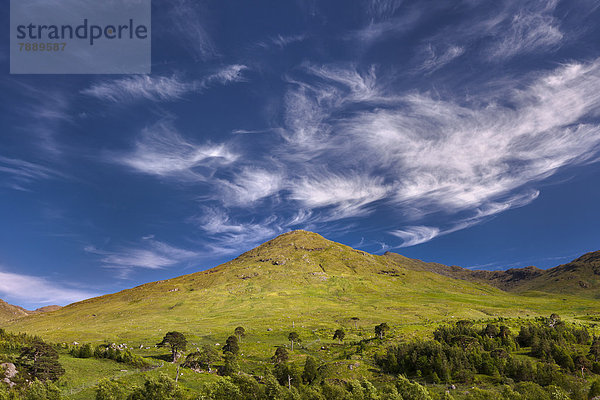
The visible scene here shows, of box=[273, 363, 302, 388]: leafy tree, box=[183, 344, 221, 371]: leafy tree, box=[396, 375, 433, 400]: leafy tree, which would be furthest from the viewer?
box=[183, 344, 221, 371]: leafy tree

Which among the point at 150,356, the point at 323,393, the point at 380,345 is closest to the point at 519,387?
the point at 323,393

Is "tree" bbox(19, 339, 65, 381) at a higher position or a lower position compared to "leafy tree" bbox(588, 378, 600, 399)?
higher

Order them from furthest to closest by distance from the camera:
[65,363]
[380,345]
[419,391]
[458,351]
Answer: [380,345] → [458,351] → [65,363] → [419,391]

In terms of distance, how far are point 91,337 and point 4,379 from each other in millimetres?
120132

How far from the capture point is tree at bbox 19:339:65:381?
244 ft

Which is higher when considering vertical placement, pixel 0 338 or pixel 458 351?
pixel 0 338

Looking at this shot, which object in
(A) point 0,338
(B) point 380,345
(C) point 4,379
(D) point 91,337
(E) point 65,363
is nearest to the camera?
(C) point 4,379

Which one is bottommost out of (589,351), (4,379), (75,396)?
(589,351)

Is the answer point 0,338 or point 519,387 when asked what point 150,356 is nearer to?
point 0,338

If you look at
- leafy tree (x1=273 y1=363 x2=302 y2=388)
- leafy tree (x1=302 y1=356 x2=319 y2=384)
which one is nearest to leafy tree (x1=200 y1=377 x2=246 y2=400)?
leafy tree (x1=273 y1=363 x2=302 y2=388)

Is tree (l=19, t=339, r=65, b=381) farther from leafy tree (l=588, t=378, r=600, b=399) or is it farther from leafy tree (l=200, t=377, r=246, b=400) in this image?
leafy tree (l=588, t=378, r=600, b=399)

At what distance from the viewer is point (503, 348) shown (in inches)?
4353

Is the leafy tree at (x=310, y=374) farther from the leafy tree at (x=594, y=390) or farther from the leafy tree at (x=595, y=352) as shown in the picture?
the leafy tree at (x=595, y=352)

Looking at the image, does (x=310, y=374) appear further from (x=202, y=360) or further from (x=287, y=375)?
(x=202, y=360)
